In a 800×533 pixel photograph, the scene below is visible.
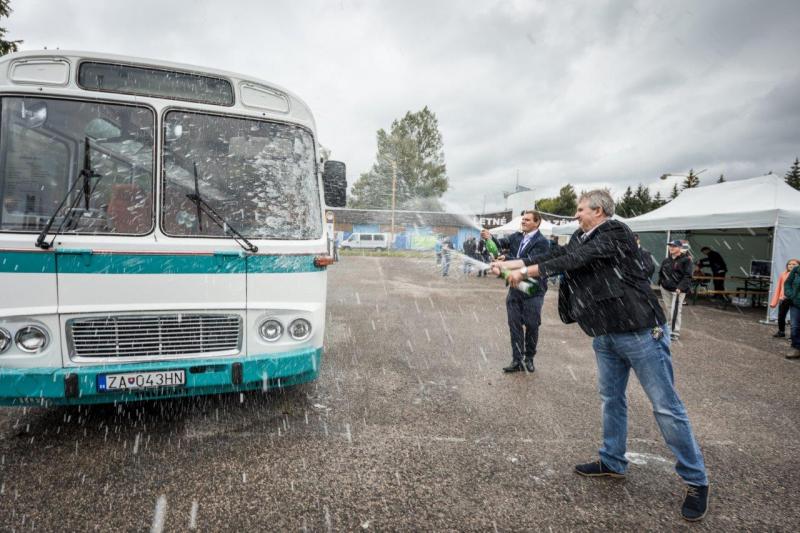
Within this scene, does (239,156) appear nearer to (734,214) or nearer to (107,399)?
(107,399)

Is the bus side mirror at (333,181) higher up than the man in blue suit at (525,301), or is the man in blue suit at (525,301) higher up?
the bus side mirror at (333,181)

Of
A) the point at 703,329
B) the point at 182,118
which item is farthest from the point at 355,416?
the point at 703,329

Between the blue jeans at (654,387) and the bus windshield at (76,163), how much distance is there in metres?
3.58

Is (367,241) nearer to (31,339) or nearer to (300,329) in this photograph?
(300,329)

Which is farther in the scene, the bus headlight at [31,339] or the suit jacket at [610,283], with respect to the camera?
the bus headlight at [31,339]

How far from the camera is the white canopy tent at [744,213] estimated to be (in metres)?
9.85

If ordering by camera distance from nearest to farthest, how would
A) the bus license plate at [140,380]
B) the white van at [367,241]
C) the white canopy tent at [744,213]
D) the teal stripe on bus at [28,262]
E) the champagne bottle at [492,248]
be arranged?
the teal stripe on bus at [28,262], the bus license plate at [140,380], the champagne bottle at [492,248], the white canopy tent at [744,213], the white van at [367,241]

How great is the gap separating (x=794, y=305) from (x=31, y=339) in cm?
1018

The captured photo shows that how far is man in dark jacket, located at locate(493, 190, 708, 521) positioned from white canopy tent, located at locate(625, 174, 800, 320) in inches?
399

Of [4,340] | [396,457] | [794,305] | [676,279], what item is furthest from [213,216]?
[794,305]

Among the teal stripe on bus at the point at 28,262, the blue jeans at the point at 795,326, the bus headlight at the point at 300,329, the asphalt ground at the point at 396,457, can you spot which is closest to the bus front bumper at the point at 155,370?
the bus headlight at the point at 300,329

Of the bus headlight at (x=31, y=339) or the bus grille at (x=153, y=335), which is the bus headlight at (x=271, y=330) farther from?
the bus headlight at (x=31, y=339)

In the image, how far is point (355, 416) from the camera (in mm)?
3996

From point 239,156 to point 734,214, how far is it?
12665 millimetres
